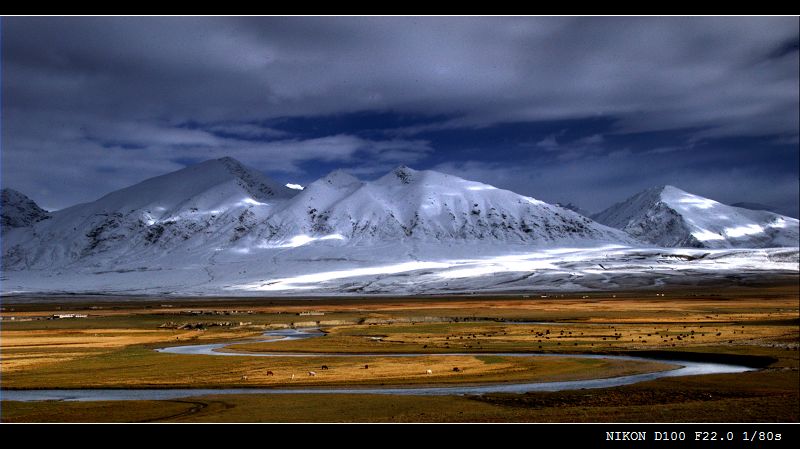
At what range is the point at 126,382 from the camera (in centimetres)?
3781

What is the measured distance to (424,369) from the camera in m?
41.3

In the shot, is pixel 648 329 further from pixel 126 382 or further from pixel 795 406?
pixel 126 382

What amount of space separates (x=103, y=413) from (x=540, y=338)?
4279 centimetres

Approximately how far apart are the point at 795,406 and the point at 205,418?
2430 centimetres

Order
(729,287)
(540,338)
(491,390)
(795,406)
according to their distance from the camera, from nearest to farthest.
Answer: (795,406), (491,390), (540,338), (729,287)

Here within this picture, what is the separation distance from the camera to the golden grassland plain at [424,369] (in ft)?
89.2

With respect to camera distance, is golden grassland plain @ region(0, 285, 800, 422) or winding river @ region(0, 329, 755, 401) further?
winding river @ region(0, 329, 755, 401)

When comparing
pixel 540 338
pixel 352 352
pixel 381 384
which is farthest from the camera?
pixel 540 338

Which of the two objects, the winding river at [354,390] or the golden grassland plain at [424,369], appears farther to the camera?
the winding river at [354,390]

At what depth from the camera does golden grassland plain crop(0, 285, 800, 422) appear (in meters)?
27.2

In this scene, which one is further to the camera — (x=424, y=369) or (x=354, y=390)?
(x=424, y=369)

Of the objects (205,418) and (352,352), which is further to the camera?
(352,352)
